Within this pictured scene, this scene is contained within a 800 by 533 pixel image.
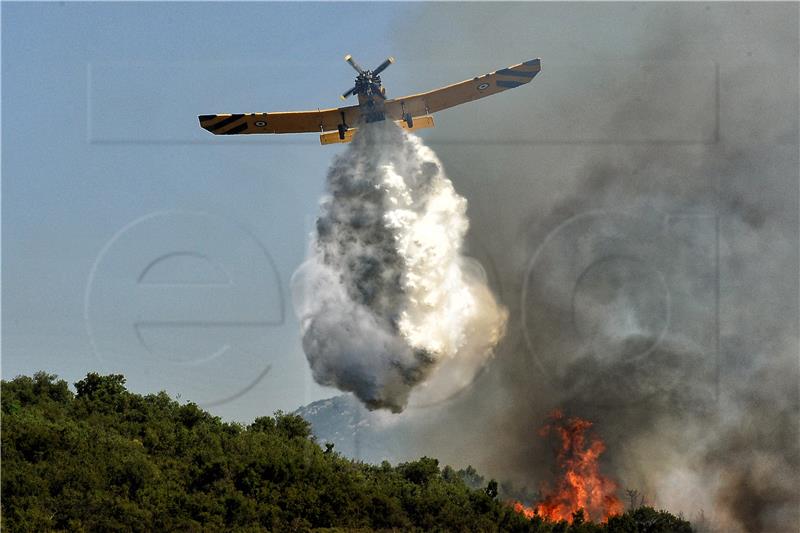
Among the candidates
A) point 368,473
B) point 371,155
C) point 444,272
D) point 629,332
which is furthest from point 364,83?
point 629,332

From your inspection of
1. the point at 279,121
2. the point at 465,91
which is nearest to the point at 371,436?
the point at 279,121

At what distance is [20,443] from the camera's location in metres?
67.2

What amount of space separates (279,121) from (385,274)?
11.8m

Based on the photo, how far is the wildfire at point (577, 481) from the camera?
241 feet

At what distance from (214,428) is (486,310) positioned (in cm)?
1748

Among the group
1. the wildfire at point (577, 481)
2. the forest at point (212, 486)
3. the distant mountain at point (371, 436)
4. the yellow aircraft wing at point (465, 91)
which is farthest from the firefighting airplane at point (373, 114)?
the wildfire at point (577, 481)

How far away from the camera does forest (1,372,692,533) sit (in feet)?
202

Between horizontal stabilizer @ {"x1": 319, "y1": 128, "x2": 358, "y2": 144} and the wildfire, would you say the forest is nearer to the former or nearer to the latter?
the wildfire

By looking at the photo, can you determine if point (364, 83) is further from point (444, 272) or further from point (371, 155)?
point (444, 272)

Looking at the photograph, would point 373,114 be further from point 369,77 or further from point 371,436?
point 371,436

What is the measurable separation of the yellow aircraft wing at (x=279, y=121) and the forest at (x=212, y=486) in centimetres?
1638

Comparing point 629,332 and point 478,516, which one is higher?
point 629,332

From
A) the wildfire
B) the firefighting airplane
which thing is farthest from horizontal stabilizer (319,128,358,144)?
the wildfire

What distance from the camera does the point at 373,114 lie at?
217 ft
